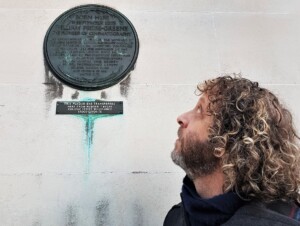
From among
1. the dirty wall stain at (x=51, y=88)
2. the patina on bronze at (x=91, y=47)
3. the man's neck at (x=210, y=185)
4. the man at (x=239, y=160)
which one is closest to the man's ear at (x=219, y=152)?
the man at (x=239, y=160)

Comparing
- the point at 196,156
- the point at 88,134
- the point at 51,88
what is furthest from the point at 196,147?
the point at 51,88

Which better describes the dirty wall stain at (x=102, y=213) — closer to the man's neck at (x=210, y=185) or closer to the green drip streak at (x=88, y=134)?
the green drip streak at (x=88, y=134)

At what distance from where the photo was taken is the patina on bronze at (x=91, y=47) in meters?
3.42

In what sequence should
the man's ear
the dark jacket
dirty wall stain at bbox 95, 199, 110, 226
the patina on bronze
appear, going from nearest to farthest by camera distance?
the dark jacket, the man's ear, dirty wall stain at bbox 95, 199, 110, 226, the patina on bronze

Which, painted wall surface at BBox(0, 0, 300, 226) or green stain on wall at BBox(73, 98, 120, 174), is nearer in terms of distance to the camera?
painted wall surface at BBox(0, 0, 300, 226)

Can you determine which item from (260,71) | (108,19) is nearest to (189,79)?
(260,71)

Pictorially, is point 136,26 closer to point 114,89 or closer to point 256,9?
point 114,89

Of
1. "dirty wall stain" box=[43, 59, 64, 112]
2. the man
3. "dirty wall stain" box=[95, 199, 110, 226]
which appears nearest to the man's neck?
the man

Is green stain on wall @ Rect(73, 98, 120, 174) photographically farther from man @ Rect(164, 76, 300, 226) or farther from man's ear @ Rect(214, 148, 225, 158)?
man's ear @ Rect(214, 148, 225, 158)

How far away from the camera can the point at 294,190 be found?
2.03 m

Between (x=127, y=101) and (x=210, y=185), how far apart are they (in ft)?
4.79

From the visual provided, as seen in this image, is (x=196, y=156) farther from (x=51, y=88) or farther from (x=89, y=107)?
(x=51, y=88)

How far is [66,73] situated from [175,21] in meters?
1.21

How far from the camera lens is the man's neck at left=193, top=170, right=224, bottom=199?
2117mm
